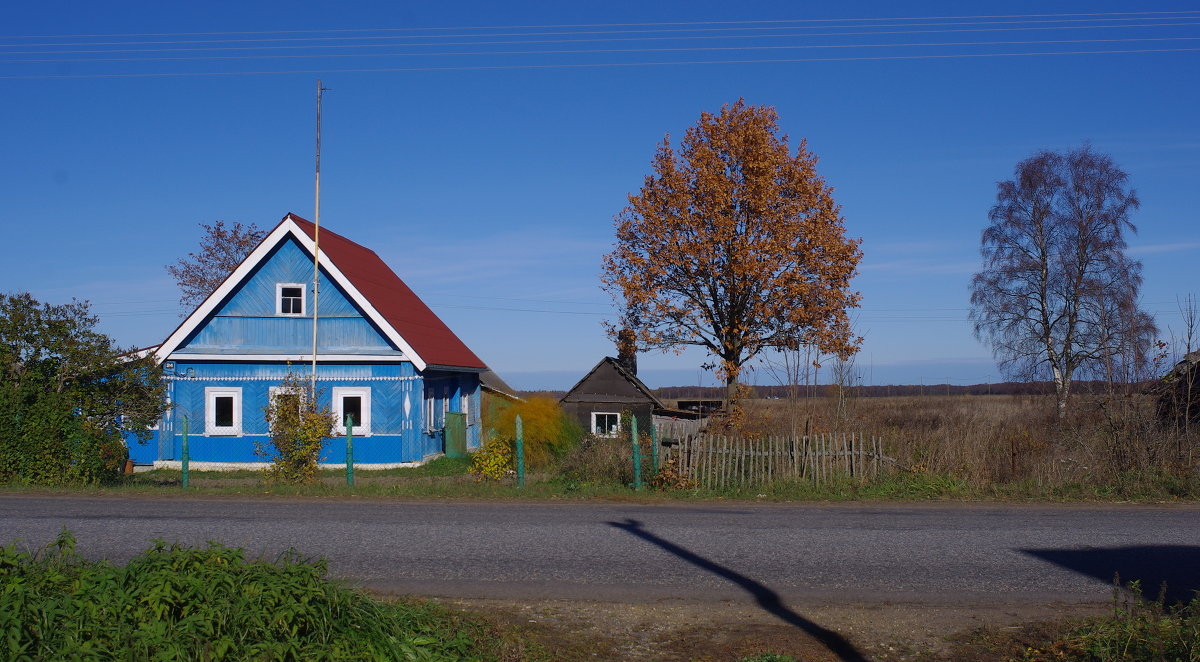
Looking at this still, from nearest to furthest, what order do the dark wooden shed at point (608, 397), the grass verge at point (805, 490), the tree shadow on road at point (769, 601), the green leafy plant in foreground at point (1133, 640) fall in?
the green leafy plant in foreground at point (1133, 640) → the tree shadow on road at point (769, 601) → the grass verge at point (805, 490) → the dark wooden shed at point (608, 397)

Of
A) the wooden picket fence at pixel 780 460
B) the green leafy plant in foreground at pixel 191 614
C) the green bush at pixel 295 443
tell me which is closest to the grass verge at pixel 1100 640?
the green leafy plant in foreground at pixel 191 614

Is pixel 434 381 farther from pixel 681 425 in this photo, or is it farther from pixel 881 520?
pixel 881 520

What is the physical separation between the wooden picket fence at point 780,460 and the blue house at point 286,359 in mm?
9677

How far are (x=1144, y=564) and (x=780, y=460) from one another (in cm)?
713

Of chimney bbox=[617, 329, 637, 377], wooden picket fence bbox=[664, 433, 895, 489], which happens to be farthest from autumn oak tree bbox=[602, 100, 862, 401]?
wooden picket fence bbox=[664, 433, 895, 489]

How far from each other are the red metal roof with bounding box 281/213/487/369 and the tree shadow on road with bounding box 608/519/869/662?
14.4 meters

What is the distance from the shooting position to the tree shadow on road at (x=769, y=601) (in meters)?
6.41

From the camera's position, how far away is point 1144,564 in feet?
30.9

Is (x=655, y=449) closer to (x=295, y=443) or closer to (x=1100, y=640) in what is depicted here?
(x=295, y=443)

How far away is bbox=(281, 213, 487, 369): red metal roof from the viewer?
24031mm

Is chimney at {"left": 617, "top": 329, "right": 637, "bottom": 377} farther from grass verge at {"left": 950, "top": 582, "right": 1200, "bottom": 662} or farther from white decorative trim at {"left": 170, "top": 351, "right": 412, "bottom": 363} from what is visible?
grass verge at {"left": 950, "top": 582, "right": 1200, "bottom": 662}

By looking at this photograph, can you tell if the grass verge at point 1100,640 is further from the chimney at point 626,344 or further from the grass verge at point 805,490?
the chimney at point 626,344

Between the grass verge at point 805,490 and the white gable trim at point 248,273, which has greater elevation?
the white gable trim at point 248,273

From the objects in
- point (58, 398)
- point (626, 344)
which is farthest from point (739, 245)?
point (58, 398)
